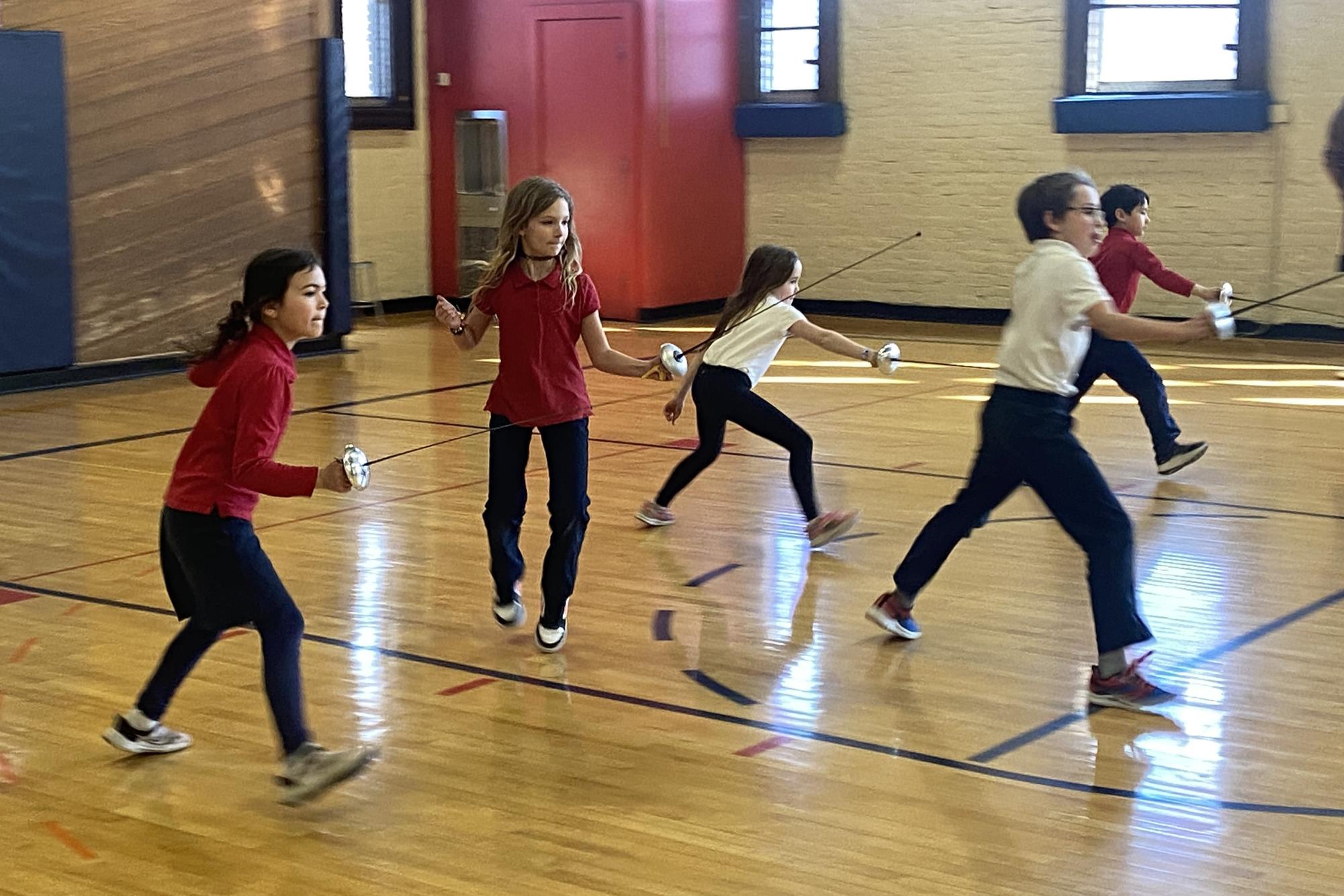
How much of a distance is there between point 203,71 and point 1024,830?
7.76m

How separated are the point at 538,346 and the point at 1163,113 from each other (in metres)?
7.66

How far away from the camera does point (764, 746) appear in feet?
11.8

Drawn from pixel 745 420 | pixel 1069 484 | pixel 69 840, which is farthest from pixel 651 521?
pixel 69 840

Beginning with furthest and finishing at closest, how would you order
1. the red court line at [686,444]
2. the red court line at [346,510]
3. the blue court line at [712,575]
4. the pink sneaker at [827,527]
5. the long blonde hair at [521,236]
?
the red court line at [686,444], the pink sneaker at [827,527], the red court line at [346,510], the blue court line at [712,575], the long blonde hair at [521,236]

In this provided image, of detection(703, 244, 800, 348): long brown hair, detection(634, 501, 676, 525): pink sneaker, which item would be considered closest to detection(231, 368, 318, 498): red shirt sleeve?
detection(703, 244, 800, 348): long brown hair

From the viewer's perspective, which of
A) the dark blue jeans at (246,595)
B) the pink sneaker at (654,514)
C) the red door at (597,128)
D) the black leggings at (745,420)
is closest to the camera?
the dark blue jeans at (246,595)

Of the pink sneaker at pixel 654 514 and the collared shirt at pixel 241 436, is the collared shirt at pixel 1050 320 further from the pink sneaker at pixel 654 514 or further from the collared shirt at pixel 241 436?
the pink sneaker at pixel 654 514

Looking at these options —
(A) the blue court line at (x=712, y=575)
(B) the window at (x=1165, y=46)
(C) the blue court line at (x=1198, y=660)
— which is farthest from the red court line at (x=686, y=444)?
(B) the window at (x=1165, y=46)

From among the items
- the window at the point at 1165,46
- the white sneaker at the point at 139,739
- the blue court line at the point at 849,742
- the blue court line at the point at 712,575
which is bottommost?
the blue court line at the point at 712,575

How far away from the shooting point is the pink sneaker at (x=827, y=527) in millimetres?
5426

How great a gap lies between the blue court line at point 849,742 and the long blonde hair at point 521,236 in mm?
905

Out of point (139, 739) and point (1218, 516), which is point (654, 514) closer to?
point (1218, 516)

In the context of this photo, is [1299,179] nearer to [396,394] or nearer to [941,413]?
[941,413]

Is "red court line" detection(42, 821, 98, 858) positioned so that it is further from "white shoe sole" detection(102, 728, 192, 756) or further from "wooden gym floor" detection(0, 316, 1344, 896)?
"white shoe sole" detection(102, 728, 192, 756)
